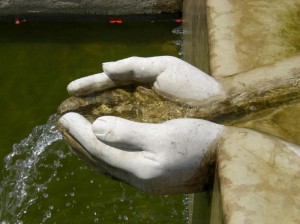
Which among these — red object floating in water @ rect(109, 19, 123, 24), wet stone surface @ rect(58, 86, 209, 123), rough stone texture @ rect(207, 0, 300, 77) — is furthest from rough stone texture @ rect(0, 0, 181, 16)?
wet stone surface @ rect(58, 86, 209, 123)

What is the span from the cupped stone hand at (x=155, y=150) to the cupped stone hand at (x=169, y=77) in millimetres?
136

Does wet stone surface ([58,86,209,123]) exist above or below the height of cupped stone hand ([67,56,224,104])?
below

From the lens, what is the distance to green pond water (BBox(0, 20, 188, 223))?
9.90 feet

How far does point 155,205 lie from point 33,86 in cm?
113

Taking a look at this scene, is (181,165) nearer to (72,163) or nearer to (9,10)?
(72,163)

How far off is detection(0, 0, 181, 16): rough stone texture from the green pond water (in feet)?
0.28

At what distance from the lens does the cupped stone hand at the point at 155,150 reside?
5.22 feet

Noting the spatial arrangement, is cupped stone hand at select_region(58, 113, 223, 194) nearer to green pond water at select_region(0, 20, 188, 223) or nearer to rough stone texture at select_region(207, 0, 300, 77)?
rough stone texture at select_region(207, 0, 300, 77)

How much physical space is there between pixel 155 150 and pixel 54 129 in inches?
72.1

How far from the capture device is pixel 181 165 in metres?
1.61

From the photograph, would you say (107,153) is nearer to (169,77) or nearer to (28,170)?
(169,77)

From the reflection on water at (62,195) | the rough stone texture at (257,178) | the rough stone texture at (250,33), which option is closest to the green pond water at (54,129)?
the reflection on water at (62,195)

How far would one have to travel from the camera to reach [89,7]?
3.90m

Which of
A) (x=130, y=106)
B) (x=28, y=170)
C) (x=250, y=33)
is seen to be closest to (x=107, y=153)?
(x=130, y=106)
